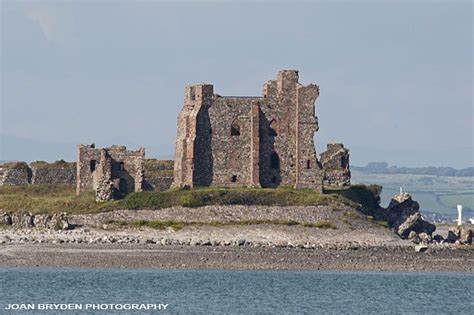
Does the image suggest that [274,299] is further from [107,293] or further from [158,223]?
[158,223]

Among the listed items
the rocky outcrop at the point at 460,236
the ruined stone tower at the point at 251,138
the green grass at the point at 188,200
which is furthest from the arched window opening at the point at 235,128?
the rocky outcrop at the point at 460,236

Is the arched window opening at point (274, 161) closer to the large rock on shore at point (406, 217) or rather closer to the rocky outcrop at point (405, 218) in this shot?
the rocky outcrop at point (405, 218)

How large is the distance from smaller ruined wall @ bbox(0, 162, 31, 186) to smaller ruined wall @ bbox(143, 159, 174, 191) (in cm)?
635

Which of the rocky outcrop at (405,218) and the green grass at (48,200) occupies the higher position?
the green grass at (48,200)

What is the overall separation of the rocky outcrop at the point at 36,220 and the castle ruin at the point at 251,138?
22.0ft

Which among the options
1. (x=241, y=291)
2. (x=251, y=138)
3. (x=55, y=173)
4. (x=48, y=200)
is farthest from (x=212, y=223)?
(x=241, y=291)

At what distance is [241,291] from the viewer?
52.9 metres

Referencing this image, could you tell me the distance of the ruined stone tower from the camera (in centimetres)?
7375

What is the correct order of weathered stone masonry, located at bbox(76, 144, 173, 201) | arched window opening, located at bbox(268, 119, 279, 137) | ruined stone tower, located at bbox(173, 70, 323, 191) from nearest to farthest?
weathered stone masonry, located at bbox(76, 144, 173, 201) < ruined stone tower, located at bbox(173, 70, 323, 191) < arched window opening, located at bbox(268, 119, 279, 137)

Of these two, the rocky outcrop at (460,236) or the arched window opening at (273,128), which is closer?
the rocky outcrop at (460,236)

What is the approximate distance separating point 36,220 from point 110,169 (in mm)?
5124

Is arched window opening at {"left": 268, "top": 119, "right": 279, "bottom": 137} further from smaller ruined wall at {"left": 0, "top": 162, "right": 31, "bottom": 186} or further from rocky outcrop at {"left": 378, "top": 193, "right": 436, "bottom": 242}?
smaller ruined wall at {"left": 0, "top": 162, "right": 31, "bottom": 186}

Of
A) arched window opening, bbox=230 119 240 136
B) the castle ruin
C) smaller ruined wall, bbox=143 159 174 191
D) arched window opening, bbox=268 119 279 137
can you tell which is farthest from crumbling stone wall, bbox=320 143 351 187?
smaller ruined wall, bbox=143 159 174 191

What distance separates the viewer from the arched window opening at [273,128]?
7469cm
